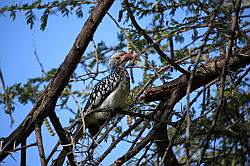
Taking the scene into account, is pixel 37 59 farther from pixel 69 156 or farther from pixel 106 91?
pixel 106 91

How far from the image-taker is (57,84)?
247 cm

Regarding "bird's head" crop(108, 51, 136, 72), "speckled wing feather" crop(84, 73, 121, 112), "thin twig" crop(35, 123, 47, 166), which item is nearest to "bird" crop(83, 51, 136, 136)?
"speckled wing feather" crop(84, 73, 121, 112)

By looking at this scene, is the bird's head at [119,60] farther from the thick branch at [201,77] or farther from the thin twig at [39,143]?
the thin twig at [39,143]

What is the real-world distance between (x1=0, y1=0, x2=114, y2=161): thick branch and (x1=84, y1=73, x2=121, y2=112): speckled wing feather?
6.14 feet

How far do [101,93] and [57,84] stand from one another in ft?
6.62

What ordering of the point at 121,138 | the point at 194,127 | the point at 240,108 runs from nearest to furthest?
1. the point at 121,138
2. the point at 194,127
3. the point at 240,108

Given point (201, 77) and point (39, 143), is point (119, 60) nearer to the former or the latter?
point (201, 77)

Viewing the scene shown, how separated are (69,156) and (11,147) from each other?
35cm

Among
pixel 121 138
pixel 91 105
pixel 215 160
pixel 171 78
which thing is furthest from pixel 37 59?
pixel 91 105

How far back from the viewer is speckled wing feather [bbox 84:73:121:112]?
441 cm

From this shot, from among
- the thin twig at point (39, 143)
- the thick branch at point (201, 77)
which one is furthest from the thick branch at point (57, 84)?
the thick branch at point (201, 77)

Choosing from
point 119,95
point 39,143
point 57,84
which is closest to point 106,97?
point 119,95

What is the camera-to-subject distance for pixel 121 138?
9.34ft

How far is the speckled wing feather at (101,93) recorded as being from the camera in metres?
4.41
